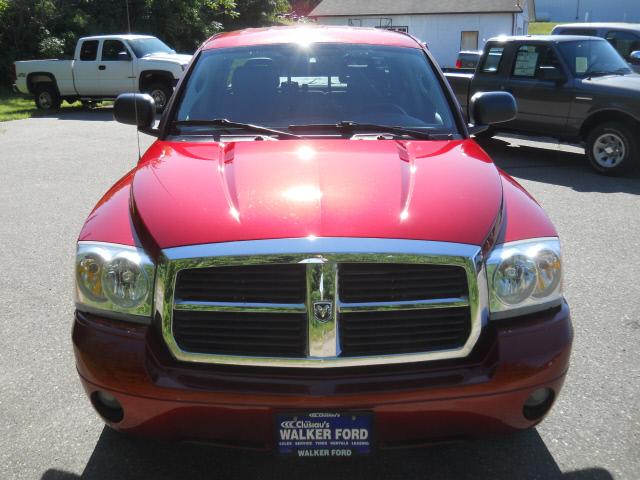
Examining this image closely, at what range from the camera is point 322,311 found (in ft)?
7.98

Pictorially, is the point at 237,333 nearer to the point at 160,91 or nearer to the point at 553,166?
the point at 553,166

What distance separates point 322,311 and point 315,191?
552mm

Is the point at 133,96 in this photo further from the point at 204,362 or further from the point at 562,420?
the point at 562,420

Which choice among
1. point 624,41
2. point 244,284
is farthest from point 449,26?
point 244,284

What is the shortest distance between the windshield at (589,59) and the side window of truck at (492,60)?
40.2 inches

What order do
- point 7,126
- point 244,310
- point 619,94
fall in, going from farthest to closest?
point 7,126 < point 619,94 < point 244,310

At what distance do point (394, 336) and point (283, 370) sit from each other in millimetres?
422

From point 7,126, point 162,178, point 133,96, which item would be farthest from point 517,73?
point 7,126

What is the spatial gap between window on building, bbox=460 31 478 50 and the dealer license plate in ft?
127

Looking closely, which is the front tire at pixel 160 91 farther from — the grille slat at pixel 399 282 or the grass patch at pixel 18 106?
the grille slat at pixel 399 282

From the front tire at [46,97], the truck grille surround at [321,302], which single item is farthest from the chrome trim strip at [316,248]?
the front tire at [46,97]

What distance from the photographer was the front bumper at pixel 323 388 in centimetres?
240

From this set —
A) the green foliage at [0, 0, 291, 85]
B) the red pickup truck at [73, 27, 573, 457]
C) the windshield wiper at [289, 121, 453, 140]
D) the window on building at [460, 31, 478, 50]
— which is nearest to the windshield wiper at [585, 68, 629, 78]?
the windshield wiper at [289, 121, 453, 140]

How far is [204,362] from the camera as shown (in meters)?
2.49
